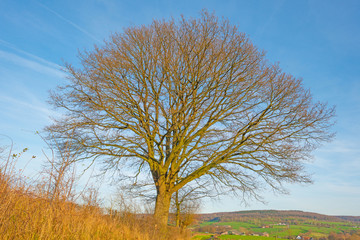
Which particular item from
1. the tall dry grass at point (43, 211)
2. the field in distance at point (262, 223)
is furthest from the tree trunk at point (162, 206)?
the field in distance at point (262, 223)

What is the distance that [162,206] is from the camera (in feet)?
34.9

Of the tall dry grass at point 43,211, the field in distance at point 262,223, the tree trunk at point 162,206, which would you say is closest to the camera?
the tall dry grass at point 43,211

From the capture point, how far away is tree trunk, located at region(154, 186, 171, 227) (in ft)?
34.0

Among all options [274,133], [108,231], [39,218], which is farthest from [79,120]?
[274,133]

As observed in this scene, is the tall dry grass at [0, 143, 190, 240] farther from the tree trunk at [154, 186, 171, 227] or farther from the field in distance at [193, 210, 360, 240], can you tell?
the field in distance at [193, 210, 360, 240]

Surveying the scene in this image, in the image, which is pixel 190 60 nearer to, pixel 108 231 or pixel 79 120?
pixel 79 120

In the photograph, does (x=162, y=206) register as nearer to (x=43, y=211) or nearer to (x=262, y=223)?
(x=43, y=211)

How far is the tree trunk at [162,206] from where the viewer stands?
10.4 metres

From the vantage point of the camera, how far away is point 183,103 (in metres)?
10.7

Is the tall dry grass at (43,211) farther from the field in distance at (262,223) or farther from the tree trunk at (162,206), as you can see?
the field in distance at (262,223)

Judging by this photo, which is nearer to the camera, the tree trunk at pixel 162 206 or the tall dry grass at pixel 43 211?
the tall dry grass at pixel 43 211

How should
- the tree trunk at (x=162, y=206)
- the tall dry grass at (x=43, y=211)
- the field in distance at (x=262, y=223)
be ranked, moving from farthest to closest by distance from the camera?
the field in distance at (x=262, y=223)
the tree trunk at (x=162, y=206)
the tall dry grass at (x=43, y=211)

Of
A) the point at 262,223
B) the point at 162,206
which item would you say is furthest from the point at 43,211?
the point at 262,223

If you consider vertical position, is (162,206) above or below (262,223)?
above
